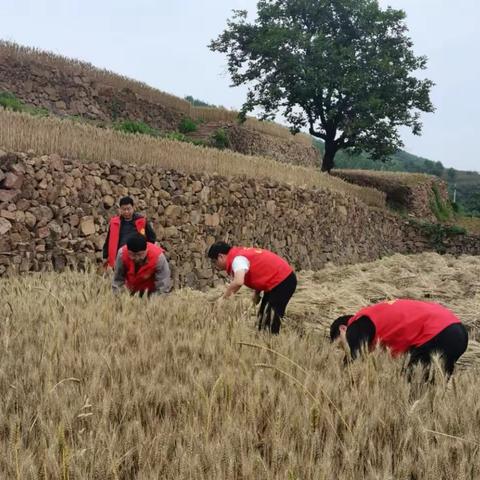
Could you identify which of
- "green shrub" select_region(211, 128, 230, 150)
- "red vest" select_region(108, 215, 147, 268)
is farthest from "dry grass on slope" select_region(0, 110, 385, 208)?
"green shrub" select_region(211, 128, 230, 150)

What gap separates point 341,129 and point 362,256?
22.3ft

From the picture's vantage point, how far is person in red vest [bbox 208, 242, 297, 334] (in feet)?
16.3

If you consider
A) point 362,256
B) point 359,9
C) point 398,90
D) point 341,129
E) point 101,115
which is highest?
point 359,9

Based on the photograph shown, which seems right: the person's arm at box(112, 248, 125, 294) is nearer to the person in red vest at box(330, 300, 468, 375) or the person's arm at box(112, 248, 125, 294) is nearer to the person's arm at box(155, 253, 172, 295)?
the person's arm at box(155, 253, 172, 295)

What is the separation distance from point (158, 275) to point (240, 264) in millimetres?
859

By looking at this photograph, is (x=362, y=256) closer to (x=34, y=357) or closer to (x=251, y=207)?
(x=251, y=207)

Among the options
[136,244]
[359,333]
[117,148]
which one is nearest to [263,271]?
[136,244]

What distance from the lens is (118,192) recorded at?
10.2 meters

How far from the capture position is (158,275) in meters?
5.20

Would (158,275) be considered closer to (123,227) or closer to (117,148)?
(123,227)

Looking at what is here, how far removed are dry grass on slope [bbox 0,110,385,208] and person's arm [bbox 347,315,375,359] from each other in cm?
713

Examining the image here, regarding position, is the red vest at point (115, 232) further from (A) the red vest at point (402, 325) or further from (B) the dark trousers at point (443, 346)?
(B) the dark trousers at point (443, 346)

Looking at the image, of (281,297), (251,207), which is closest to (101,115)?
(251,207)

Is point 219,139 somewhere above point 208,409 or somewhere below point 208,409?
above
